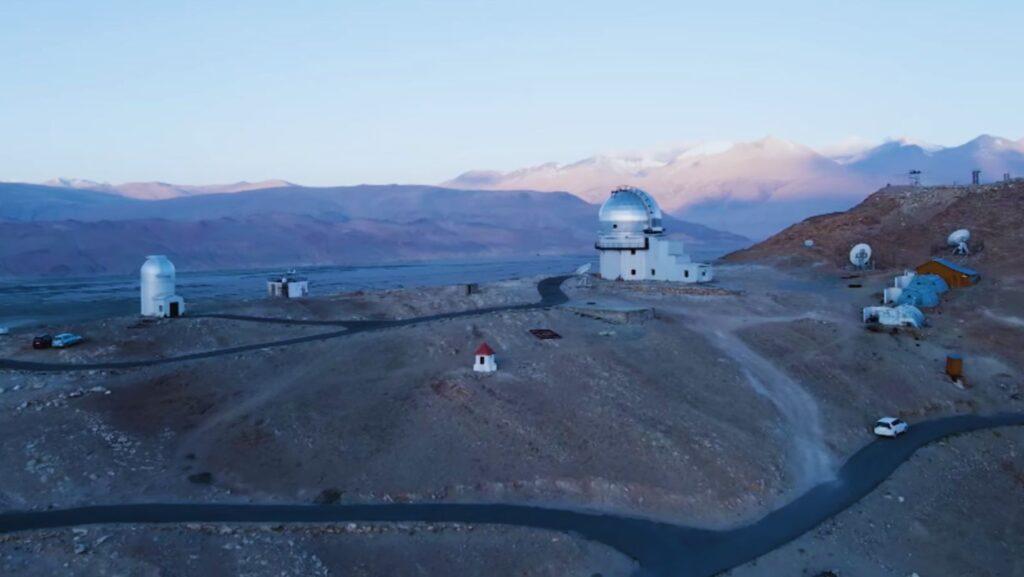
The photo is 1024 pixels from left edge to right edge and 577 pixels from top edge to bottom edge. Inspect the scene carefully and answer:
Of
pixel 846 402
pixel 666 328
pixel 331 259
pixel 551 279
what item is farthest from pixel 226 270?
pixel 846 402

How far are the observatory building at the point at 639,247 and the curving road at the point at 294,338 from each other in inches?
200

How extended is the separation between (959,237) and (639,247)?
957 inches

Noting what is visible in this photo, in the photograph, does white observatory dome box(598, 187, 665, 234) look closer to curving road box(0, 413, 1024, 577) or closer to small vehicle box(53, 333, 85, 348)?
curving road box(0, 413, 1024, 577)

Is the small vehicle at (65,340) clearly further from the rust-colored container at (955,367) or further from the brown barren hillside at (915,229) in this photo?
the brown barren hillside at (915,229)

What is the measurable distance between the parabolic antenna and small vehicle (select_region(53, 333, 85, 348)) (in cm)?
5617

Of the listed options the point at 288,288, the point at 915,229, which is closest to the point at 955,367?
the point at 915,229

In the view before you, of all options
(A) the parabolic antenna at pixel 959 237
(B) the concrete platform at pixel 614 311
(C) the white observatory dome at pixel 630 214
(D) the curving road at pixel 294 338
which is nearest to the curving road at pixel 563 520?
(D) the curving road at pixel 294 338

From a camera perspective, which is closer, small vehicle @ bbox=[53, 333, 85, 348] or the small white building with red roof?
the small white building with red roof

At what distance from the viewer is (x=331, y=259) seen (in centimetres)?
14312

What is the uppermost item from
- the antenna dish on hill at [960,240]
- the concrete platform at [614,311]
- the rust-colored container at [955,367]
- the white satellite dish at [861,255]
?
the antenna dish on hill at [960,240]

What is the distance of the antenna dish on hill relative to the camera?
56.2 metres

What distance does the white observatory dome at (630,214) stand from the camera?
52531 millimetres

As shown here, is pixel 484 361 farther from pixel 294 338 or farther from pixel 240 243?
pixel 240 243

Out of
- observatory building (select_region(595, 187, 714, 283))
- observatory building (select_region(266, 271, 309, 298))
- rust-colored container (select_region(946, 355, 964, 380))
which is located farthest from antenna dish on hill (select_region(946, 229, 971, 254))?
observatory building (select_region(266, 271, 309, 298))
